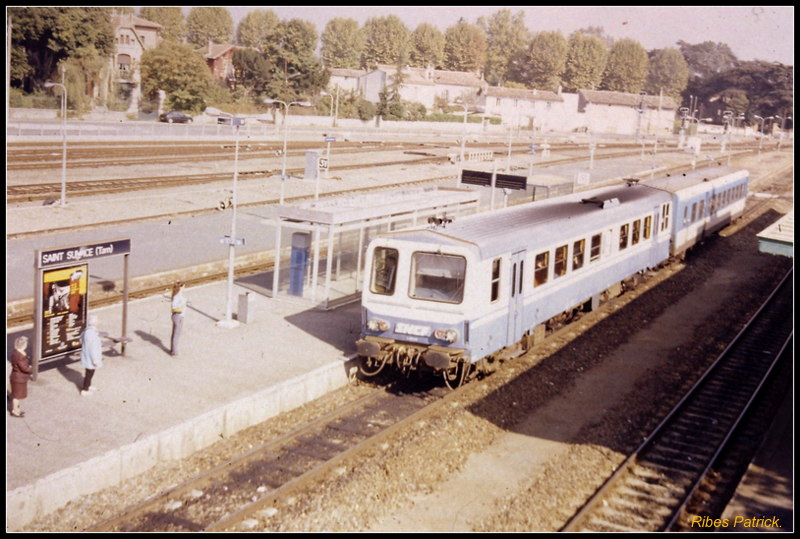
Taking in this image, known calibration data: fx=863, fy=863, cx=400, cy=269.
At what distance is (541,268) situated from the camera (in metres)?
17.5

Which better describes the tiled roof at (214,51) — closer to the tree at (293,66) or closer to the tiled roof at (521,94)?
the tree at (293,66)

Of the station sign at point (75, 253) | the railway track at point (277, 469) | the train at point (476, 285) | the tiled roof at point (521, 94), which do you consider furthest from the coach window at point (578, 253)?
the tiled roof at point (521, 94)

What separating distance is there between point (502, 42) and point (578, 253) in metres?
97.4

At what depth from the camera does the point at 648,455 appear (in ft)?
45.4

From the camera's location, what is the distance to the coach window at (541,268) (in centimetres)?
1730

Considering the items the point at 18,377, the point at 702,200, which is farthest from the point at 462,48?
the point at 18,377

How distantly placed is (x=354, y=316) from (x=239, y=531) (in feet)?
31.7

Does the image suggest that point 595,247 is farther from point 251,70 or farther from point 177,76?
point 251,70

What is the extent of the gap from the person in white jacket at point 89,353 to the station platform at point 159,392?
0.30m

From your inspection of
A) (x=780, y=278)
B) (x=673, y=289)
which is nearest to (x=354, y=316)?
(x=673, y=289)

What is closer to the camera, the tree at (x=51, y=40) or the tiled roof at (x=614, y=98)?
the tree at (x=51, y=40)

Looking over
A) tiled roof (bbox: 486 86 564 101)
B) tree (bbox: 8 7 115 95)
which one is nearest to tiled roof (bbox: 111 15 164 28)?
tree (bbox: 8 7 115 95)

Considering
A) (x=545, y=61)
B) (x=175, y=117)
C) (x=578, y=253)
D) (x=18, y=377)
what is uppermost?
(x=545, y=61)

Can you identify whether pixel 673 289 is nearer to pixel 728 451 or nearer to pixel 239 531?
pixel 728 451
